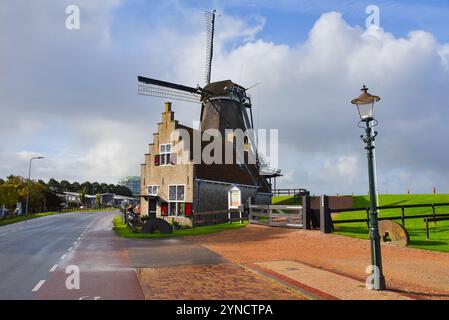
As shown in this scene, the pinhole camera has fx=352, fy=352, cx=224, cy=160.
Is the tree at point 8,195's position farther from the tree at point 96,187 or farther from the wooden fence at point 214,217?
the tree at point 96,187

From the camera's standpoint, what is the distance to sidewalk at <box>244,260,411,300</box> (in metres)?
7.19

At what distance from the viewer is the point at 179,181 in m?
30.1

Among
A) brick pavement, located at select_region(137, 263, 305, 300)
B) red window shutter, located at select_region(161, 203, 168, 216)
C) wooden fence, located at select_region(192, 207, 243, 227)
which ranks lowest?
brick pavement, located at select_region(137, 263, 305, 300)

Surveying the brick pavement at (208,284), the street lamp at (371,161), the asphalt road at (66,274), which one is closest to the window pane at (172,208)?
the asphalt road at (66,274)

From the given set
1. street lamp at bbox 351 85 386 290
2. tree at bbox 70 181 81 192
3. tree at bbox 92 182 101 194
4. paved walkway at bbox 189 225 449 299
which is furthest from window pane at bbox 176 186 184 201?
tree at bbox 70 181 81 192

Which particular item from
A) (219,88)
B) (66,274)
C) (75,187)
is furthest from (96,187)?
(66,274)

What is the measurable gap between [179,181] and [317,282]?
2254cm

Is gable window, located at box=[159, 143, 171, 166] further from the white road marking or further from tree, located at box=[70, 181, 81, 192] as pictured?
tree, located at box=[70, 181, 81, 192]

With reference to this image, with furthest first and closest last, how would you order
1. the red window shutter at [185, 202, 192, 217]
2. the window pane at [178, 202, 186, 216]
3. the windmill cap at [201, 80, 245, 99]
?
the windmill cap at [201, 80, 245, 99]
the window pane at [178, 202, 186, 216]
the red window shutter at [185, 202, 192, 217]

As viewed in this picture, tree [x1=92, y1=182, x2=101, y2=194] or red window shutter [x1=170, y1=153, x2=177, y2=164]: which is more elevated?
tree [x1=92, y1=182, x2=101, y2=194]

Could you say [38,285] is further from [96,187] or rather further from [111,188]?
[96,187]

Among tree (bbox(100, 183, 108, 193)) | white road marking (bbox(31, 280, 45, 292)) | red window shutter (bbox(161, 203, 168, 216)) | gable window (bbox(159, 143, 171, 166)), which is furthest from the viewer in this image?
tree (bbox(100, 183, 108, 193))

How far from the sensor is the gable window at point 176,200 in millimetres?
29672
